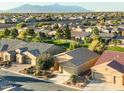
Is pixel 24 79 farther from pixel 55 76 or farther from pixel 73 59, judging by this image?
pixel 73 59

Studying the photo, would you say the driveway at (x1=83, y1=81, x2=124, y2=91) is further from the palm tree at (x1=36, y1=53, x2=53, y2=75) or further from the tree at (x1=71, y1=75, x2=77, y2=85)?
the palm tree at (x1=36, y1=53, x2=53, y2=75)

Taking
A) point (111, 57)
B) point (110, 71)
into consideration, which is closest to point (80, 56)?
point (111, 57)


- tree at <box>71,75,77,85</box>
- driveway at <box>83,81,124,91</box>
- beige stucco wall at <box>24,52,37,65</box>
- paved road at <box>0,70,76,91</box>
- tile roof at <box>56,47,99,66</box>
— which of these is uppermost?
tile roof at <box>56,47,99,66</box>

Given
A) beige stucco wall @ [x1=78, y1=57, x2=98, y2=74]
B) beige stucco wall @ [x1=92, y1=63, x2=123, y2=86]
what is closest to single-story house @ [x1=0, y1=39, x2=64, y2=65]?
beige stucco wall @ [x1=78, y1=57, x2=98, y2=74]

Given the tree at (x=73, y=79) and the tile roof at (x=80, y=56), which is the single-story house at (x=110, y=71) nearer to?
the tree at (x=73, y=79)

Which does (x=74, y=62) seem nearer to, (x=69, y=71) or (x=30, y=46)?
(x=69, y=71)

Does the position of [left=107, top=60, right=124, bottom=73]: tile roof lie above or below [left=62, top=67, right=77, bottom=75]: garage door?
above

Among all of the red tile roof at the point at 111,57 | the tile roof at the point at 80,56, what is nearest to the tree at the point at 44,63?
the tile roof at the point at 80,56

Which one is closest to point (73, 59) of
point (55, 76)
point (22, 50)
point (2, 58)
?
point (55, 76)
